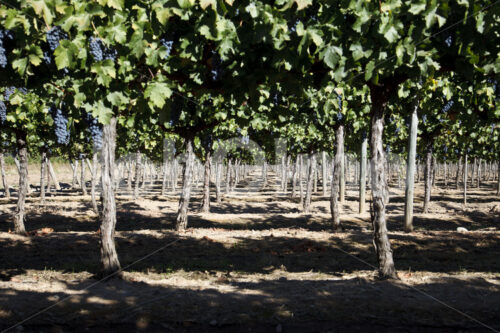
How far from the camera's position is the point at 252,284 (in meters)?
6.25

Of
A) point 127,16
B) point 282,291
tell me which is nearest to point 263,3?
point 127,16

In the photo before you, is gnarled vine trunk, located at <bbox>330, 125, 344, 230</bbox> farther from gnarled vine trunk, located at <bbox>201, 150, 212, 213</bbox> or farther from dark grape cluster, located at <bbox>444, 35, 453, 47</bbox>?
dark grape cluster, located at <bbox>444, 35, 453, 47</bbox>

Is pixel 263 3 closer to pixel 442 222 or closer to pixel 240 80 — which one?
pixel 240 80

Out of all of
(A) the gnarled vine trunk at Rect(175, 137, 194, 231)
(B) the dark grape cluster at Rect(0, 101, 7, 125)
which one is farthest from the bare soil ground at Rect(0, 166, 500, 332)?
(B) the dark grape cluster at Rect(0, 101, 7, 125)

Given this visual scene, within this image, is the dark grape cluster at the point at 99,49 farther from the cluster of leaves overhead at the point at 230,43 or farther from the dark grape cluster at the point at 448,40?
the dark grape cluster at the point at 448,40

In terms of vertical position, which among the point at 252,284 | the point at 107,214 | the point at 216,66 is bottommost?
the point at 252,284

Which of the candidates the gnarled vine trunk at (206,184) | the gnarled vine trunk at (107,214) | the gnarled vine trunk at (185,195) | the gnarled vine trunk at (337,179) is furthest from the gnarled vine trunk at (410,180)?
the gnarled vine trunk at (107,214)

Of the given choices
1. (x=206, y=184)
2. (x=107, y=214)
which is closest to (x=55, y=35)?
(x=107, y=214)

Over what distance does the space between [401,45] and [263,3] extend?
166 centimetres

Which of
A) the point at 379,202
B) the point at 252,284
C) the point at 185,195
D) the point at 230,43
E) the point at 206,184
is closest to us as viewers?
the point at 230,43

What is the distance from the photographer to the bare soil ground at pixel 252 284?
4.44m

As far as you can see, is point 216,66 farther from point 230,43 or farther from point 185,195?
point 185,195

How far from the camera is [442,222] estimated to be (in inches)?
628

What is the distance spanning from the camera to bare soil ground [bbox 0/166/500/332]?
14.6 feet
